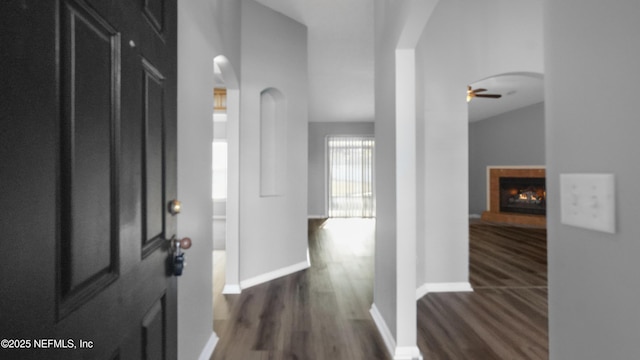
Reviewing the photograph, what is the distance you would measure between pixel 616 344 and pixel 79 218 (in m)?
0.99

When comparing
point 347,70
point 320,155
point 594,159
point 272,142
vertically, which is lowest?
point 594,159

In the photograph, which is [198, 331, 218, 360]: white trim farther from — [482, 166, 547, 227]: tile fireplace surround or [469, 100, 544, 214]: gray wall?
[469, 100, 544, 214]: gray wall

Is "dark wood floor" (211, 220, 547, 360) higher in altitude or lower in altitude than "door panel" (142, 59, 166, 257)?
lower

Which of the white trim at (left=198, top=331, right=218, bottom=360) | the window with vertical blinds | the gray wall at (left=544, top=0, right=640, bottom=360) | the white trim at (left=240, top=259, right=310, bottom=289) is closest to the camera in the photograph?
the gray wall at (left=544, top=0, right=640, bottom=360)

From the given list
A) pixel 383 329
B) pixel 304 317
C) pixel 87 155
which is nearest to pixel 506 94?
pixel 383 329

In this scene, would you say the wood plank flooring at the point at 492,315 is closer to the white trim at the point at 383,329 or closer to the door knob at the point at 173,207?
the white trim at the point at 383,329

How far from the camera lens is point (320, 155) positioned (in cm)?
977

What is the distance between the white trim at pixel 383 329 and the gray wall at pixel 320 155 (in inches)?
275

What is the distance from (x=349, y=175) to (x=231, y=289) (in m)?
7.09

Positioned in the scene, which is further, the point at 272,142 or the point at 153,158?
the point at 272,142

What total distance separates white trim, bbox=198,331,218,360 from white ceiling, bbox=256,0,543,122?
3.38 meters

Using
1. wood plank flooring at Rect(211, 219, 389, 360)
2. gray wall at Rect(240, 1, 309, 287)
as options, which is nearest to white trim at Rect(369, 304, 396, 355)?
wood plank flooring at Rect(211, 219, 389, 360)

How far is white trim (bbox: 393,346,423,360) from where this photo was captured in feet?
6.46

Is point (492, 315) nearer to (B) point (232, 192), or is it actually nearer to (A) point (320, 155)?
(B) point (232, 192)
